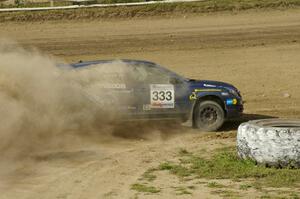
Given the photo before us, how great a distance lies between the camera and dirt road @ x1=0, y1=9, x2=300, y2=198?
37.2 feet

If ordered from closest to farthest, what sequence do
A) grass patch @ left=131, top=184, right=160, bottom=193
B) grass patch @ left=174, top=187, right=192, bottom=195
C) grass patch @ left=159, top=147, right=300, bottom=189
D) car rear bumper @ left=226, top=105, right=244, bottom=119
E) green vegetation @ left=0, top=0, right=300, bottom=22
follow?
grass patch @ left=174, top=187, right=192, bottom=195
grass patch @ left=131, top=184, right=160, bottom=193
grass patch @ left=159, top=147, right=300, bottom=189
car rear bumper @ left=226, top=105, right=244, bottom=119
green vegetation @ left=0, top=0, right=300, bottom=22

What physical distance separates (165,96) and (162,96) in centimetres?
6

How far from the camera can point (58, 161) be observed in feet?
41.5

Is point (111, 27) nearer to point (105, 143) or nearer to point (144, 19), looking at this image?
point (144, 19)

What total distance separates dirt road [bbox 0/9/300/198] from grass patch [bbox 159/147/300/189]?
485mm

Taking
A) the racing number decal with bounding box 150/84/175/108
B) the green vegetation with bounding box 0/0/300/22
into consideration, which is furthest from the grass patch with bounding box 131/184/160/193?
the green vegetation with bounding box 0/0/300/22

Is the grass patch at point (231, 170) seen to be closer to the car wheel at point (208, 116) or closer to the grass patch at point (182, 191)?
the grass patch at point (182, 191)

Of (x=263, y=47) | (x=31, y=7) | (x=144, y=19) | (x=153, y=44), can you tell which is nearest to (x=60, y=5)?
(x=31, y=7)

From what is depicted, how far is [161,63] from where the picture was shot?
74.7 feet

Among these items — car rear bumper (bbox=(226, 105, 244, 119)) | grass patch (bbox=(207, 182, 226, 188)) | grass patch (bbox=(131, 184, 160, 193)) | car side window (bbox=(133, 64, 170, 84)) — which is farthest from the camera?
car rear bumper (bbox=(226, 105, 244, 119))

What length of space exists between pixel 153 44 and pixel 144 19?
488 cm

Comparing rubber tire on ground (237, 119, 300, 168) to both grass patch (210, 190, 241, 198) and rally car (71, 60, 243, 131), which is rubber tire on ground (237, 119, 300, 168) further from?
rally car (71, 60, 243, 131)

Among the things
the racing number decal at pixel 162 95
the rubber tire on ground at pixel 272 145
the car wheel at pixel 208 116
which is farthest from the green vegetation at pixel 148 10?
the rubber tire on ground at pixel 272 145

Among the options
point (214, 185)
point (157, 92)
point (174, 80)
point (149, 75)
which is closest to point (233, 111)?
point (174, 80)
